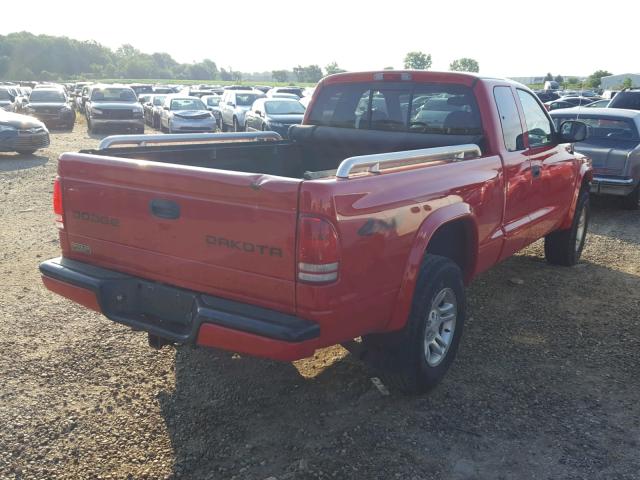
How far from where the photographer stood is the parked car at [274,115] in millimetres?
16109

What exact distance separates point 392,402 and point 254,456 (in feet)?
3.26

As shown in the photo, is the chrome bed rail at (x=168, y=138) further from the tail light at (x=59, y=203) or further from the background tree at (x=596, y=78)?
the background tree at (x=596, y=78)

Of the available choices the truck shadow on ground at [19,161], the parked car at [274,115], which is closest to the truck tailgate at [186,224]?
the truck shadow on ground at [19,161]

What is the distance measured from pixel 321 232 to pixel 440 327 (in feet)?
4.97

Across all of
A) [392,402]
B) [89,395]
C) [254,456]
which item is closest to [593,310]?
[392,402]

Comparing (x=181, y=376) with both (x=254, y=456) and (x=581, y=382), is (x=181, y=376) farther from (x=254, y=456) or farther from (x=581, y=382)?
(x=581, y=382)

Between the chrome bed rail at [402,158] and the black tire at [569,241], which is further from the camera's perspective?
the black tire at [569,241]

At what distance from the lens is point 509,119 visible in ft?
15.4

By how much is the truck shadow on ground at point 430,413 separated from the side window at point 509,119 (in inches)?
58.4

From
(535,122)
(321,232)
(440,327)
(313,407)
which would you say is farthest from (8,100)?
(321,232)

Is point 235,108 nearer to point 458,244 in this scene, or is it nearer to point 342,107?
point 342,107

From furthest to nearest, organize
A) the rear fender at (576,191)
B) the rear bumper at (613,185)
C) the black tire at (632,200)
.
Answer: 1. the black tire at (632,200)
2. the rear bumper at (613,185)
3. the rear fender at (576,191)

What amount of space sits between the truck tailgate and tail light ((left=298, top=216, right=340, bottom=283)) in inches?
2.4

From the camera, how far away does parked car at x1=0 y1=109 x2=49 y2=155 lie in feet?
44.7
